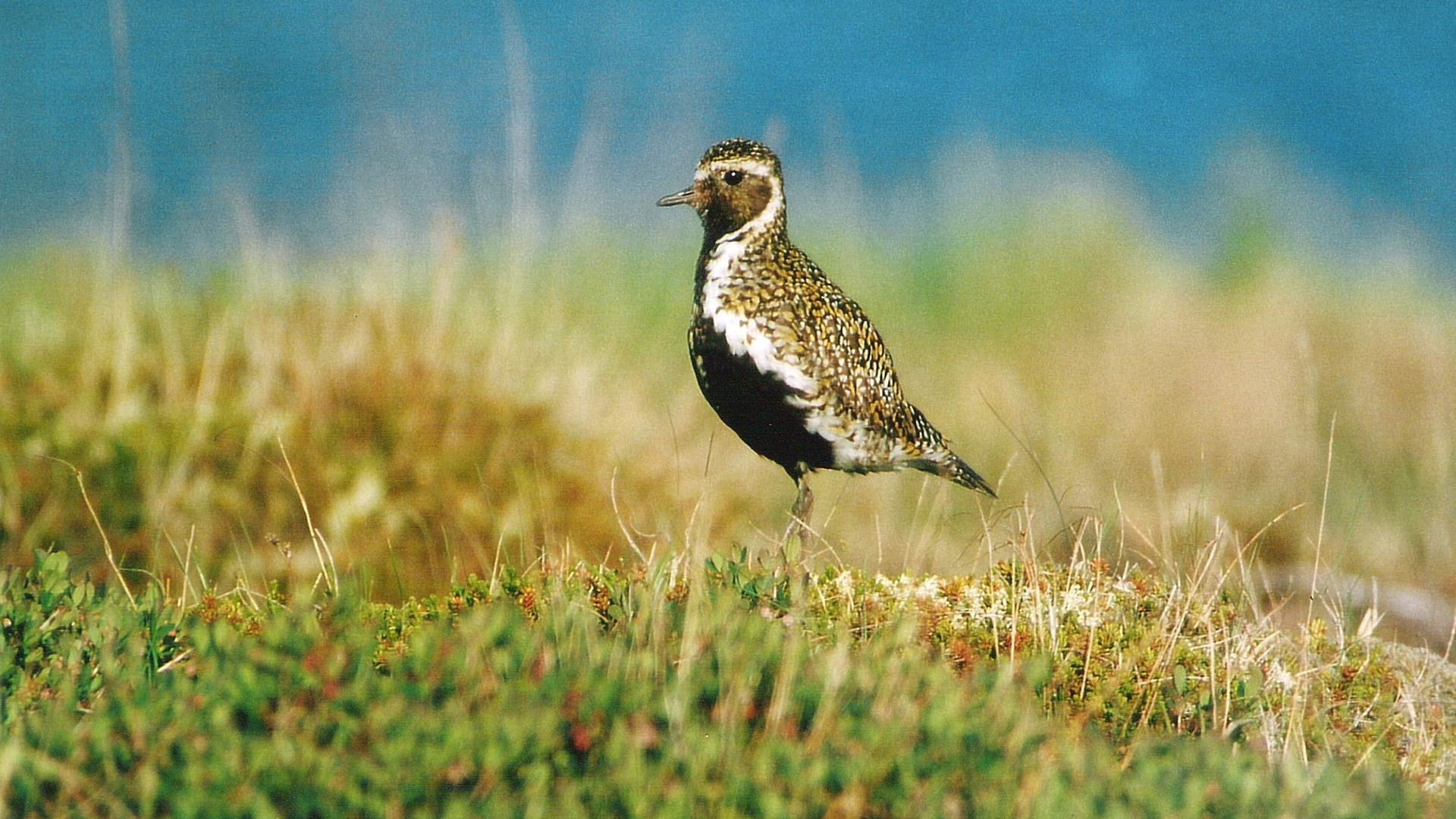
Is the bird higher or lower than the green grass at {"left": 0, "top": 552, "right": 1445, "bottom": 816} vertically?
higher

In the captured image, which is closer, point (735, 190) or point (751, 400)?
point (751, 400)

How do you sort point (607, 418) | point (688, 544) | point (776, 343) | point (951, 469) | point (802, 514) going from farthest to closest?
point (607, 418) < point (951, 469) < point (802, 514) < point (776, 343) < point (688, 544)

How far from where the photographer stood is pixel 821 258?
40.7ft

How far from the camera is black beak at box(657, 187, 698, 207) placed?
5.18m

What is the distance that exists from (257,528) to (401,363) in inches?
43.2

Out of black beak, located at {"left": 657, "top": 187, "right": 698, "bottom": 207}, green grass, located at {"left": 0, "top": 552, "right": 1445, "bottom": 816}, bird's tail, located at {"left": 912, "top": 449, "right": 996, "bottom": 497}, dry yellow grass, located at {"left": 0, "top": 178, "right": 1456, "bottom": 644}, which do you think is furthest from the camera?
dry yellow grass, located at {"left": 0, "top": 178, "right": 1456, "bottom": 644}

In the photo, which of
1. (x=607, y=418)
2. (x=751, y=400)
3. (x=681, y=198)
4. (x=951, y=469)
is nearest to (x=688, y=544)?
(x=751, y=400)

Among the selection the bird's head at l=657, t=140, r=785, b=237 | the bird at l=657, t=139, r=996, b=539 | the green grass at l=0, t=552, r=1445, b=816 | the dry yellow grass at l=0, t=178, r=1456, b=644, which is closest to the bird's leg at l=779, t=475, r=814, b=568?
the bird at l=657, t=139, r=996, b=539

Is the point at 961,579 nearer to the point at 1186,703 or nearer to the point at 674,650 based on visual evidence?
the point at 1186,703

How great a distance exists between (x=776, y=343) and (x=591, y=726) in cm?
187

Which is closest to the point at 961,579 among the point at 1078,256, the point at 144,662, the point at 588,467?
the point at 144,662

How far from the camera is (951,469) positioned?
19.2 feet

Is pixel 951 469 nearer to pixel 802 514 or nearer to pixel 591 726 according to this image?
pixel 802 514

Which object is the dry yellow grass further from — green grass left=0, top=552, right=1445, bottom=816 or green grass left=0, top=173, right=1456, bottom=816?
green grass left=0, top=552, right=1445, bottom=816
